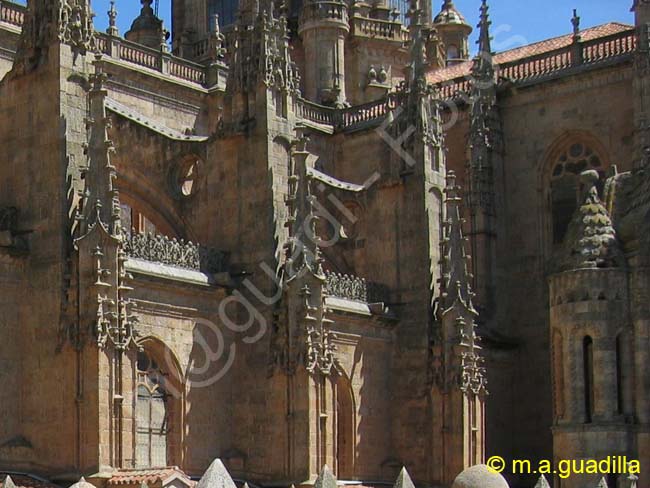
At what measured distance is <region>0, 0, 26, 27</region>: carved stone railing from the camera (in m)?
31.1

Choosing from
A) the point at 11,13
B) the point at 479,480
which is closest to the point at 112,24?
the point at 11,13

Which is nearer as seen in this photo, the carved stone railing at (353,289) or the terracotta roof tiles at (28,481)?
the terracotta roof tiles at (28,481)

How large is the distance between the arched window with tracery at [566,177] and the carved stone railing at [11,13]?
13.6 m

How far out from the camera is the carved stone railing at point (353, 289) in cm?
3052

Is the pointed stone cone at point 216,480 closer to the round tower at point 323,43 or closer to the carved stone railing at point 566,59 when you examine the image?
the carved stone railing at point 566,59

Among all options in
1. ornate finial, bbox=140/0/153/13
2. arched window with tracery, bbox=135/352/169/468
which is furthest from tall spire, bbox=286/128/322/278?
ornate finial, bbox=140/0/153/13

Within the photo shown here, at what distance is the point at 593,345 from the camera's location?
22547 mm

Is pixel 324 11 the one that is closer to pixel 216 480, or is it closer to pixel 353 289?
pixel 353 289

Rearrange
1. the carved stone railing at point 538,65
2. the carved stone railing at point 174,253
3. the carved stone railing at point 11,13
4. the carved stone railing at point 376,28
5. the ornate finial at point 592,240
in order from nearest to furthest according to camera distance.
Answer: the ornate finial at point 592,240 → the carved stone railing at point 174,253 → the carved stone railing at point 11,13 → the carved stone railing at point 538,65 → the carved stone railing at point 376,28

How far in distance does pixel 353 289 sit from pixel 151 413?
6.33 m

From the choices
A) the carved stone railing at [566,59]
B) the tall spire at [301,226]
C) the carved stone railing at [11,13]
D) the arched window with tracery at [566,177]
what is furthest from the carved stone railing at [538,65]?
the carved stone railing at [11,13]

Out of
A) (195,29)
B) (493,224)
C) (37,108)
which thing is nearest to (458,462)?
(493,224)

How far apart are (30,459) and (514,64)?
61.4ft

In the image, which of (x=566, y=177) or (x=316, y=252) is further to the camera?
(x=566, y=177)
